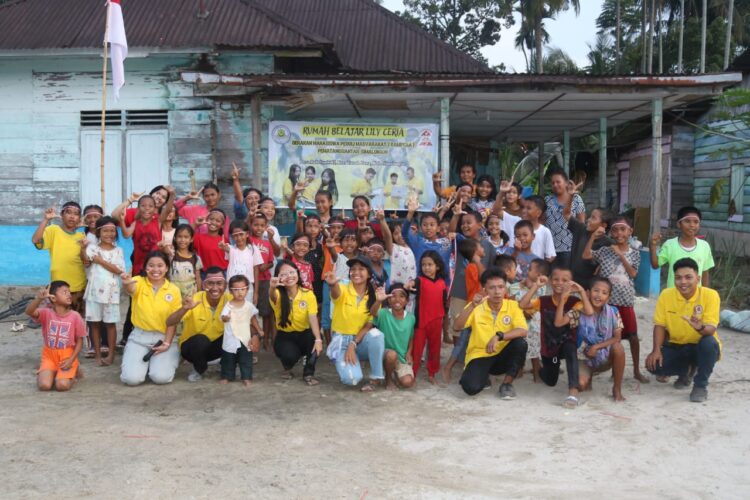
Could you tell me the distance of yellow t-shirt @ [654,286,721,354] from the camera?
501cm

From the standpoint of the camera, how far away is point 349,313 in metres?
5.36

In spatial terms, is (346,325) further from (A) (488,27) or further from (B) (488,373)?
(A) (488,27)

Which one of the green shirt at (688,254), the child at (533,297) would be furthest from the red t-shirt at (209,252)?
the green shirt at (688,254)

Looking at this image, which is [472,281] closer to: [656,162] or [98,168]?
[656,162]

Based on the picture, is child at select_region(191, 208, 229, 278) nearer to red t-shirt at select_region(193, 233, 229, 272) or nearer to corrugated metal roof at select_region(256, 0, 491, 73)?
red t-shirt at select_region(193, 233, 229, 272)

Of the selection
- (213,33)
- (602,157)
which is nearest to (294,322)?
(213,33)

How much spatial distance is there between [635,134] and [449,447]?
42.5 ft

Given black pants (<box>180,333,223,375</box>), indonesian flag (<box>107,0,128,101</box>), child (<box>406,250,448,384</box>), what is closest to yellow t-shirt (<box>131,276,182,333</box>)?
black pants (<box>180,333,223,375</box>)

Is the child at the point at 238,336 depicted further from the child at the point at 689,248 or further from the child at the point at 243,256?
the child at the point at 689,248

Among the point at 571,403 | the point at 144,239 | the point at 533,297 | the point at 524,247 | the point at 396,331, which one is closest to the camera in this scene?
the point at 571,403

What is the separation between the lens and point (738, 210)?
13000 mm

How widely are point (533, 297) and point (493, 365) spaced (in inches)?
26.2

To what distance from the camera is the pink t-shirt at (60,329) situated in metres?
5.34

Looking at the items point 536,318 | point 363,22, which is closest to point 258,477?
point 536,318
